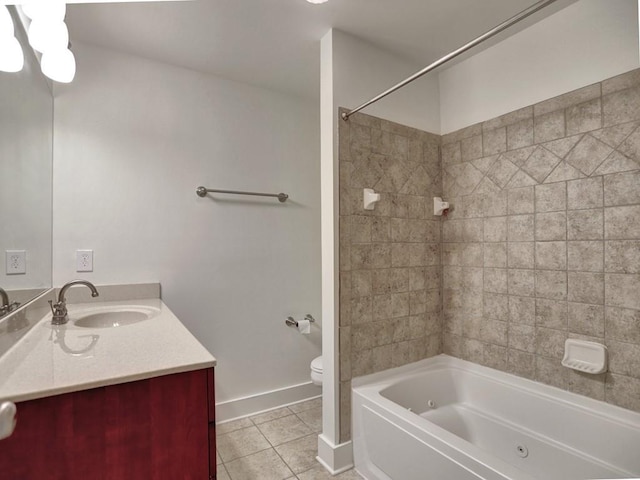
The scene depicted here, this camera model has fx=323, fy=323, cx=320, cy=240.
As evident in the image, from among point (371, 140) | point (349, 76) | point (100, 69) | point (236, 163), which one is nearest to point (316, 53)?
point (349, 76)

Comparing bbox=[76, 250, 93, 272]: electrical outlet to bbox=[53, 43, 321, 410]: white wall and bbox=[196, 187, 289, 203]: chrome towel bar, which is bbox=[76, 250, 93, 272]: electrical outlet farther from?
bbox=[196, 187, 289, 203]: chrome towel bar

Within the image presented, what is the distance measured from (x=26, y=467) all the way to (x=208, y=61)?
7.04 ft

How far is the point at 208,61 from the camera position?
6.84 feet

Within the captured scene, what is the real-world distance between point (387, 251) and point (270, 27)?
143 cm

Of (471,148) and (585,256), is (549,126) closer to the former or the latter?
(471,148)

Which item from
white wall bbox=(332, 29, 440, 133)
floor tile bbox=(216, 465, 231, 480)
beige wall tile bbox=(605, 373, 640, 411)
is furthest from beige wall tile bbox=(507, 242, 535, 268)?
floor tile bbox=(216, 465, 231, 480)

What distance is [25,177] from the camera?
1333mm

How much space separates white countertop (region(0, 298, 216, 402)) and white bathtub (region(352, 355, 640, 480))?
1001mm

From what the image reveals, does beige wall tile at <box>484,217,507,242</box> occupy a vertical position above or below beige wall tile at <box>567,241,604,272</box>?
above

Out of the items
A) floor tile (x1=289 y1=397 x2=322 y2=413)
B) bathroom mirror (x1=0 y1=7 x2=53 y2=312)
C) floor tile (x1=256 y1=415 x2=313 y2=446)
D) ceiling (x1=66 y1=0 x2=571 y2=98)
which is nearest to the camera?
bathroom mirror (x1=0 y1=7 x2=53 y2=312)

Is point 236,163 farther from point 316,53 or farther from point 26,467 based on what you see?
point 26,467

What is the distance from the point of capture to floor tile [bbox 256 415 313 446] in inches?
79.8

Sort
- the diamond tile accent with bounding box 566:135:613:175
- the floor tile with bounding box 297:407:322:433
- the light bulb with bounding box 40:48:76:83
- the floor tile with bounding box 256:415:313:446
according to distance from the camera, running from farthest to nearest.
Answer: the floor tile with bounding box 297:407:322:433, the floor tile with bounding box 256:415:313:446, the diamond tile accent with bounding box 566:135:613:175, the light bulb with bounding box 40:48:76:83

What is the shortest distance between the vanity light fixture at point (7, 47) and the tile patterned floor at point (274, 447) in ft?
6.54
